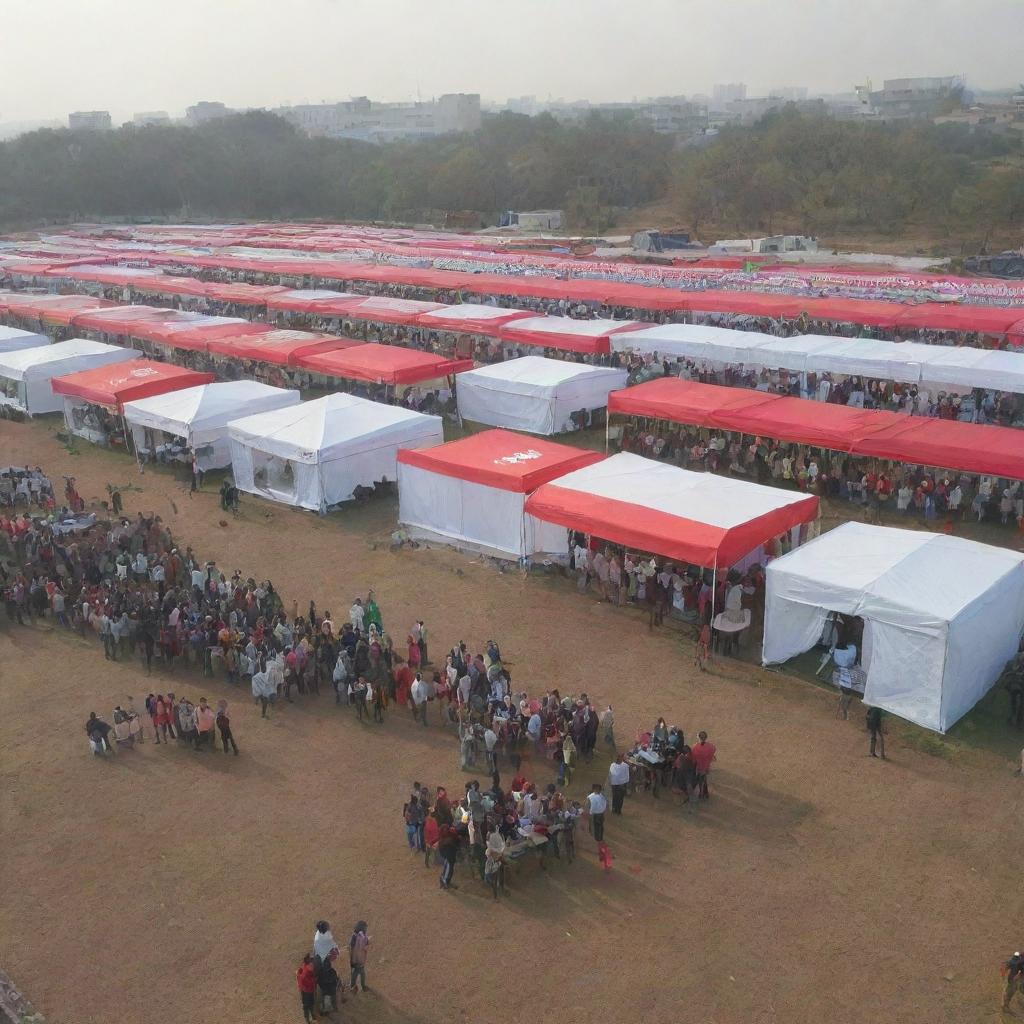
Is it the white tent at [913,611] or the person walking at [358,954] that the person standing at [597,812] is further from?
the white tent at [913,611]

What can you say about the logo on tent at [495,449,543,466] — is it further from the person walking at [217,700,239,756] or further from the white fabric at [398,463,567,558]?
the person walking at [217,700,239,756]

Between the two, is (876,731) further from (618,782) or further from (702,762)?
(618,782)

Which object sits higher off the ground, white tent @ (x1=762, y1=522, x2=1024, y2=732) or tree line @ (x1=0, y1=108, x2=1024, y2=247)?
tree line @ (x1=0, y1=108, x2=1024, y2=247)

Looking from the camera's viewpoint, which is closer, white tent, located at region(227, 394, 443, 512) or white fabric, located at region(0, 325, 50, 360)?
white tent, located at region(227, 394, 443, 512)

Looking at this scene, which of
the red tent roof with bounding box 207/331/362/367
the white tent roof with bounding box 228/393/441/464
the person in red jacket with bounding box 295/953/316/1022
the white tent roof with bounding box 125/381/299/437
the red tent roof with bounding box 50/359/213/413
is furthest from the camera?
the red tent roof with bounding box 207/331/362/367

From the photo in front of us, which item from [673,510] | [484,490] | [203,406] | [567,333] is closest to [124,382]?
[203,406]

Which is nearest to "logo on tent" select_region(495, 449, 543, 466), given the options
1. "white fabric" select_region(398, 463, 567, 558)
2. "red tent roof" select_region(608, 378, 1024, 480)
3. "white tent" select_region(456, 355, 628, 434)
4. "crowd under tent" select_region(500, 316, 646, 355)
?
"white fabric" select_region(398, 463, 567, 558)
